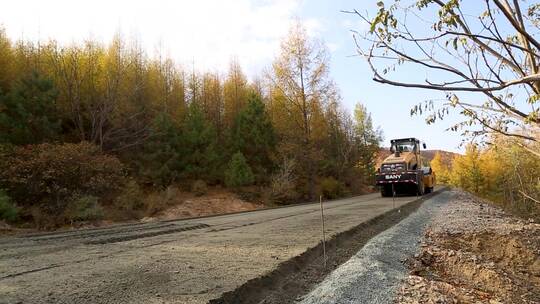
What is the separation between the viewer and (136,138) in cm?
2433

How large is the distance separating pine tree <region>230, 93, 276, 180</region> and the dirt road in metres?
21.1

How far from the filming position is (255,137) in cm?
3111

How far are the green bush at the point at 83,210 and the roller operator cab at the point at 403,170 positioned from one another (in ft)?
49.0

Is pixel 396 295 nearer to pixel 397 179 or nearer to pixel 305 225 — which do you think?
pixel 305 225

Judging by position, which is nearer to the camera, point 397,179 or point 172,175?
point 397,179

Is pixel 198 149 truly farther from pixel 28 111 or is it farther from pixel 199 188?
pixel 28 111

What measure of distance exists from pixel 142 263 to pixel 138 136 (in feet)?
63.8

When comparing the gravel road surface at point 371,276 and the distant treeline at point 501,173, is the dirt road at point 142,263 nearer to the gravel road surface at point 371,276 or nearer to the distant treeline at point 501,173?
the gravel road surface at point 371,276

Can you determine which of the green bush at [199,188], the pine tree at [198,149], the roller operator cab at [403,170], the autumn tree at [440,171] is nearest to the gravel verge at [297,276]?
the roller operator cab at [403,170]

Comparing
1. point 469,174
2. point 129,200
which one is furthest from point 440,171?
point 129,200

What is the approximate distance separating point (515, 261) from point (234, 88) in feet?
110

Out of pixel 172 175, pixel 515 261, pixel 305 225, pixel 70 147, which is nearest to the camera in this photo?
pixel 515 261

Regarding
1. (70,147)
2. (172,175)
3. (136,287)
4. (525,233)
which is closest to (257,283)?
(136,287)

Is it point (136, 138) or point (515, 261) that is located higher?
point (136, 138)
